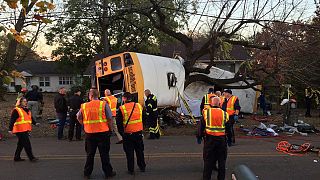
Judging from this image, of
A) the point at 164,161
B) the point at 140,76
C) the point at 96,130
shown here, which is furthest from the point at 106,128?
the point at 140,76

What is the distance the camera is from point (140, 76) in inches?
563

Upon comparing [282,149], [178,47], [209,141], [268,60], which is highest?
[178,47]

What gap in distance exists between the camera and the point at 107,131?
7887mm

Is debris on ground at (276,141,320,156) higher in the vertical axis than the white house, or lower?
lower

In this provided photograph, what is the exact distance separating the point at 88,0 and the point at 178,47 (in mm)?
20094

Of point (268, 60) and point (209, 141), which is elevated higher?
point (268, 60)

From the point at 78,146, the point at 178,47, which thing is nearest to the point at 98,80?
the point at 78,146

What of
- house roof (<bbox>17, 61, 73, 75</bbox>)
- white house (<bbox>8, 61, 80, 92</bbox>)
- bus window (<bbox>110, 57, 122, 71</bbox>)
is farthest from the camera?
house roof (<bbox>17, 61, 73, 75</bbox>)

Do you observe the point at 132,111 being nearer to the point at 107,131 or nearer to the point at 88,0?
the point at 107,131

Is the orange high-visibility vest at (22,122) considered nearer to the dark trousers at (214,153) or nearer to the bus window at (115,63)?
the dark trousers at (214,153)

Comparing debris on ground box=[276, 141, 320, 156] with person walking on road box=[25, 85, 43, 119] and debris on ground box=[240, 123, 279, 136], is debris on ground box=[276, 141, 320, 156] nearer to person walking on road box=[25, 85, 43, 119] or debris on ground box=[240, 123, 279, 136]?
debris on ground box=[240, 123, 279, 136]

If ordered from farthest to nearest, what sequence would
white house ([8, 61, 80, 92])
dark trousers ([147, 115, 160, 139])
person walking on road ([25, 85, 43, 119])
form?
white house ([8, 61, 80, 92]), person walking on road ([25, 85, 43, 119]), dark trousers ([147, 115, 160, 139])

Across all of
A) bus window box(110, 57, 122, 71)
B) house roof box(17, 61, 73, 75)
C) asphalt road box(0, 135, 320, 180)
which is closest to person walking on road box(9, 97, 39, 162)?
asphalt road box(0, 135, 320, 180)

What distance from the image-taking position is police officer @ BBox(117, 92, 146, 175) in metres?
8.18
